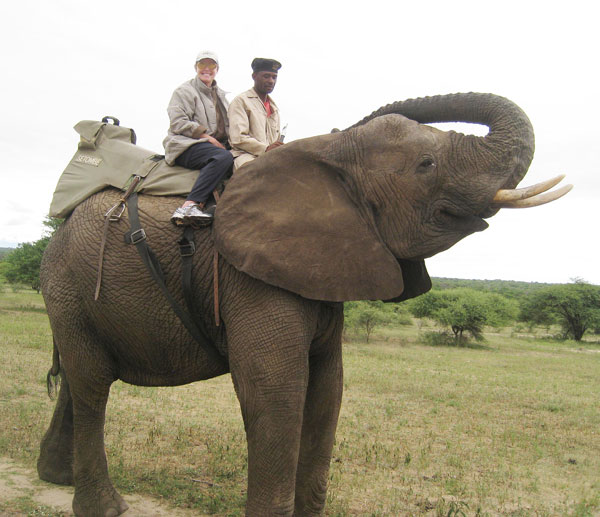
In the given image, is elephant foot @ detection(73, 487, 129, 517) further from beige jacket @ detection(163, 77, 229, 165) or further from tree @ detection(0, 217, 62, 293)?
tree @ detection(0, 217, 62, 293)

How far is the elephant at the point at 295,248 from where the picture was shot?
3.28 m

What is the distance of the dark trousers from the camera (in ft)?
12.2

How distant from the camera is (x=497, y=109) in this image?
324cm

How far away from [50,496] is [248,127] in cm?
351

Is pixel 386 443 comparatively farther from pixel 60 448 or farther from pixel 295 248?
pixel 295 248

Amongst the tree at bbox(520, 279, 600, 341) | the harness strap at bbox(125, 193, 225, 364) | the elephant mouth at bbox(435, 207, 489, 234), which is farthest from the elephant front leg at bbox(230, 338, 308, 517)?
the tree at bbox(520, 279, 600, 341)

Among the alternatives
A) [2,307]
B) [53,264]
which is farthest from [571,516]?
[2,307]

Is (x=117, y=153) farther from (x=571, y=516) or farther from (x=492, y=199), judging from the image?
(x=571, y=516)

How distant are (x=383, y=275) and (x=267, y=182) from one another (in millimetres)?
893

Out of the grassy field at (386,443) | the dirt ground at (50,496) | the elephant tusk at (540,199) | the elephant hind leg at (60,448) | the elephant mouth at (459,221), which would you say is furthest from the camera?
the grassy field at (386,443)

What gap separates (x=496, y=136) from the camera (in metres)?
3.20

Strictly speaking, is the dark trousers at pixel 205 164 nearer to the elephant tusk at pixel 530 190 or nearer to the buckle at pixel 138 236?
the buckle at pixel 138 236

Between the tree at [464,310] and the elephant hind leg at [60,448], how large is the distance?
25.7m

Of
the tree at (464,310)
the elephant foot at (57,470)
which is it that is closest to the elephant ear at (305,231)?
the elephant foot at (57,470)
